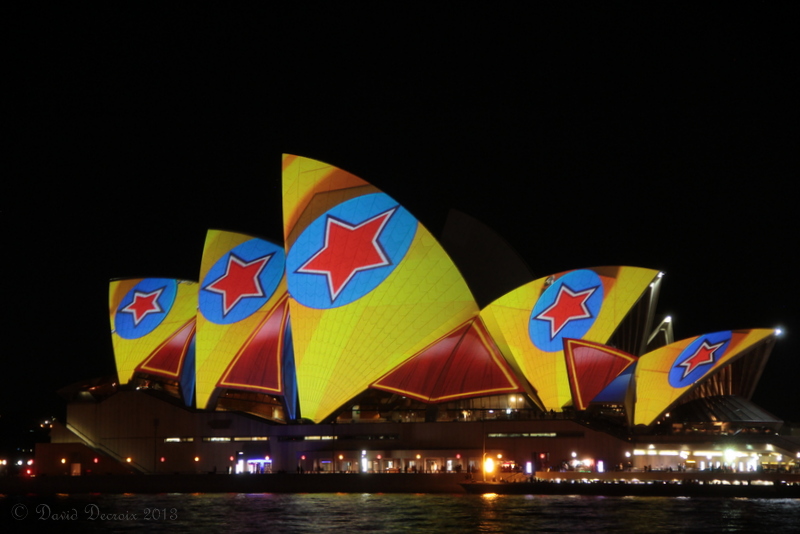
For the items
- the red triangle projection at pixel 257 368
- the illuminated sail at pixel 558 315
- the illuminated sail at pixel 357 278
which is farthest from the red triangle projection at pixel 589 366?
the red triangle projection at pixel 257 368

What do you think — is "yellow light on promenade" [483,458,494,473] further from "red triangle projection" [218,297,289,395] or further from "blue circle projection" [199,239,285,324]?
"blue circle projection" [199,239,285,324]

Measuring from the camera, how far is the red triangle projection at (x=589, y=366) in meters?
53.8

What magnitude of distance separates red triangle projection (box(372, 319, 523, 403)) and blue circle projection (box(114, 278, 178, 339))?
16.6 m

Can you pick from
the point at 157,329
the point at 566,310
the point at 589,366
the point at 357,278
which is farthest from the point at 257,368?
the point at 589,366

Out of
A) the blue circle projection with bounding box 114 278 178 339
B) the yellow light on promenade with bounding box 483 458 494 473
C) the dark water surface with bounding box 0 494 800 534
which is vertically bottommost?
the dark water surface with bounding box 0 494 800 534

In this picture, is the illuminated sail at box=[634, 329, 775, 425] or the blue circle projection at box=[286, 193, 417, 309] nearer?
the illuminated sail at box=[634, 329, 775, 425]

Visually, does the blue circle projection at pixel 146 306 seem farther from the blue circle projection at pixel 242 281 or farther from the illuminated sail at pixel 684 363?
the illuminated sail at pixel 684 363

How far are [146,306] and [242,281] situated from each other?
905cm

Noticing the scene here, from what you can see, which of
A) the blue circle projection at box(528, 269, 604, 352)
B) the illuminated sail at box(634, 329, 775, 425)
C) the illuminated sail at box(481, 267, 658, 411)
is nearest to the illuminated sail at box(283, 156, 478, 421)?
the illuminated sail at box(481, 267, 658, 411)

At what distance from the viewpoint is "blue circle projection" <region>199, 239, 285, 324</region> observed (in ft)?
192

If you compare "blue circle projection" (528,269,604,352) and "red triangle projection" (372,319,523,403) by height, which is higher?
"blue circle projection" (528,269,604,352)

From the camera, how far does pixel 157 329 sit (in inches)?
2516

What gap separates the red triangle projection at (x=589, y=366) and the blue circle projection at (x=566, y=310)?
1212mm

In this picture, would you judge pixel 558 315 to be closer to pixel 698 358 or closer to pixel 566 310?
pixel 566 310
